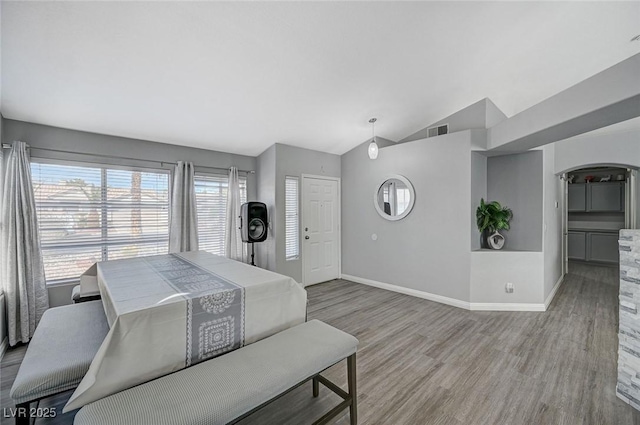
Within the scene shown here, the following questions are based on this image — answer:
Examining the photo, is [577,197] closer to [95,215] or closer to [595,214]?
[595,214]

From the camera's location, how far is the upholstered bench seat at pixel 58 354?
4.05 ft

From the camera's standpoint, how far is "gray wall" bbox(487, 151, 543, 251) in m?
3.64

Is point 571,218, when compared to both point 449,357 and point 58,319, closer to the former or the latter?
point 449,357

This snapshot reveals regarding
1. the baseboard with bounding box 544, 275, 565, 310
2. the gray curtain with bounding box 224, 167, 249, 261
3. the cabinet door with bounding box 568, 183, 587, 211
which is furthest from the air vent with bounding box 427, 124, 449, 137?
the cabinet door with bounding box 568, 183, 587, 211

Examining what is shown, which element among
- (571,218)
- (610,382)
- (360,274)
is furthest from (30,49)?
(571,218)

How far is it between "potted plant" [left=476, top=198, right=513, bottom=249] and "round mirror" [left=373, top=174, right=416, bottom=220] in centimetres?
93

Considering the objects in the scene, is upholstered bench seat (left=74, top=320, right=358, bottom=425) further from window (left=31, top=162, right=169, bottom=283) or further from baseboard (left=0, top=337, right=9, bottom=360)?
window (left=31, top=162, right=169, bottom=283)

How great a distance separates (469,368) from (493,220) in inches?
84.3

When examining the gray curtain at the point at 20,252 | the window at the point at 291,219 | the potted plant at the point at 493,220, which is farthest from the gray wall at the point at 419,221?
the gray curtain at the point at 20,252

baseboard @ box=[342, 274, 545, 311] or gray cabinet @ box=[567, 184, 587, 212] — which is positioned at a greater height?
gray cabinet @ box=[567, 184, 587, 212]

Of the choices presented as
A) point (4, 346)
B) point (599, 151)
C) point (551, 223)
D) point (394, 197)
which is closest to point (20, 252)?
point (4, 346)

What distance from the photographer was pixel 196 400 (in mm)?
1138

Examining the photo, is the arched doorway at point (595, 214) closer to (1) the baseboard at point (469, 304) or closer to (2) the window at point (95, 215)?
(1) the baseboard at point (469, 304)

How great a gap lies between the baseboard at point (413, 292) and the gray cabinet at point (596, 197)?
5420 millimetres
